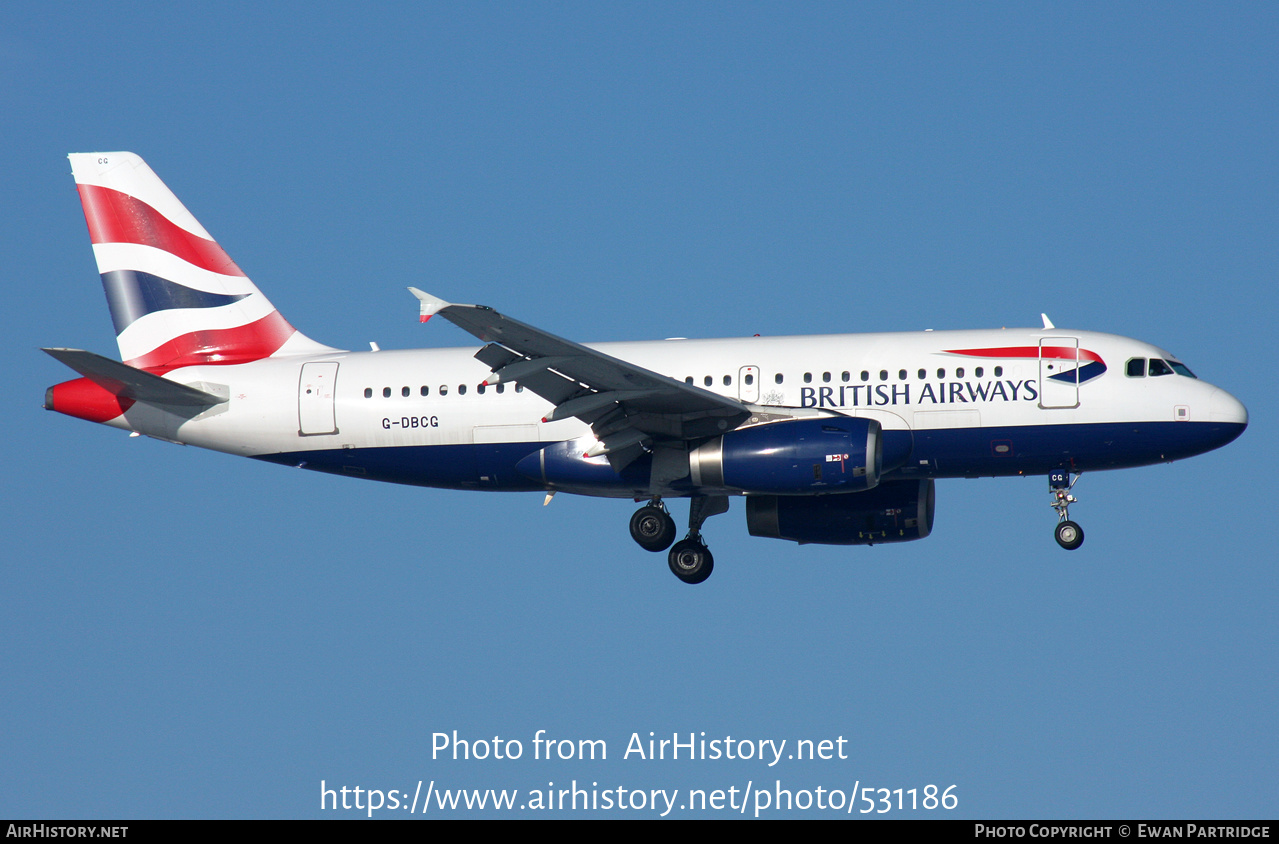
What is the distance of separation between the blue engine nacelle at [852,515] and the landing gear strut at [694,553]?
1.31 meters

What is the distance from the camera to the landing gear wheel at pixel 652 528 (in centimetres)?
3416

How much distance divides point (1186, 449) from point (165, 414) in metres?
22.9

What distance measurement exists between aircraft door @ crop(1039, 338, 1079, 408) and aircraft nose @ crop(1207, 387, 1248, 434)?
2.86m

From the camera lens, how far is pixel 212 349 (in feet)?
120

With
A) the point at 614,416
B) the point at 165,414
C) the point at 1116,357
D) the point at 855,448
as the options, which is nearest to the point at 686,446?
the point at 614,416

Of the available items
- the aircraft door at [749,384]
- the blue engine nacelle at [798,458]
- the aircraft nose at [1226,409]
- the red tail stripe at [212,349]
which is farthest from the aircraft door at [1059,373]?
the red tail stripe at [212,349]

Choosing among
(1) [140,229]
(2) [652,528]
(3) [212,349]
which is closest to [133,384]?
(3) [212,349]

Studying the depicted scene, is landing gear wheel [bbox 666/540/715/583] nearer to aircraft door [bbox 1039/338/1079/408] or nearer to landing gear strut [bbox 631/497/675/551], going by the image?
landing gear strut [bbox 631/497/675/551]

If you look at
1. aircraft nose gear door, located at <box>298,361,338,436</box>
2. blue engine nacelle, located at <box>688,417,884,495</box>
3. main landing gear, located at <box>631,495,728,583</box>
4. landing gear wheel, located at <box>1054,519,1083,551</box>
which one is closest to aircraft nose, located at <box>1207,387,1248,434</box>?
landing gear wheel, located at <box>1054,519,1083,551</box>

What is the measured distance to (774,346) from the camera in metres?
33.6

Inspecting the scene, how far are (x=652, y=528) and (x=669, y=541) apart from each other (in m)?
0.55

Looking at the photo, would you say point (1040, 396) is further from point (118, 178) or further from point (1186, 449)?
point (118, 178)

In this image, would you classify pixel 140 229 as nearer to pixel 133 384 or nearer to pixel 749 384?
pixel 133 384

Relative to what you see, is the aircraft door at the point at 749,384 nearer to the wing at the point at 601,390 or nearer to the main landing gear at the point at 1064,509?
the wing at the point at 601,390
